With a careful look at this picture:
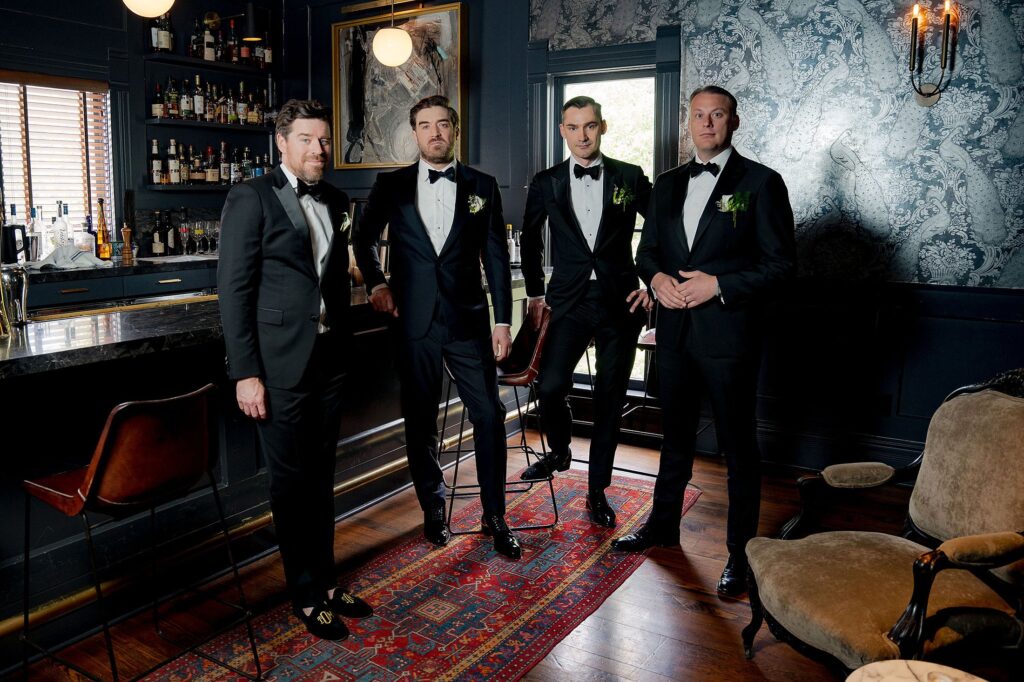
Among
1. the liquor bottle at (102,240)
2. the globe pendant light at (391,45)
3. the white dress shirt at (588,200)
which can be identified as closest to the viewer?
the white dress shirt at (588,200)

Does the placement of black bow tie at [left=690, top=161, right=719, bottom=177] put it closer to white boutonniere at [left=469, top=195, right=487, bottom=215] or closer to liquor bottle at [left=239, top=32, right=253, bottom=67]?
white boutonniere at [left=469, top=195, right=487, bottom=215]

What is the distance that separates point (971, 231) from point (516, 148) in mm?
2967

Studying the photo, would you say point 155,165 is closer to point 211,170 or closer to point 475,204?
point 211,170

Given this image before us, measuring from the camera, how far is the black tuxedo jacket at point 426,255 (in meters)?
3.31

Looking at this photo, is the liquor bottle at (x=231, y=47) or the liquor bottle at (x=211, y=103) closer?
the liquor bottle at (x=211, y=103)

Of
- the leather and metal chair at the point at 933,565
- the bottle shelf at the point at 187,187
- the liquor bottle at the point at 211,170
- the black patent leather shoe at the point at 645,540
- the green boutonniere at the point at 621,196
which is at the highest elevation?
the liquor bottle at the point at 211,170

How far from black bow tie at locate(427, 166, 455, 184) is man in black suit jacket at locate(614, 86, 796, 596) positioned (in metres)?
0.83

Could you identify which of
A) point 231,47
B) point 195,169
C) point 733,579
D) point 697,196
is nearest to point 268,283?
point 697,196

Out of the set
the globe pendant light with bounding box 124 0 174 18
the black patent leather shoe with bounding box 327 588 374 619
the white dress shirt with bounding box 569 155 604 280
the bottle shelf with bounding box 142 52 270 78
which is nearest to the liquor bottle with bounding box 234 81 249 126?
the bottle shelf with bounding box 142 52 270 78

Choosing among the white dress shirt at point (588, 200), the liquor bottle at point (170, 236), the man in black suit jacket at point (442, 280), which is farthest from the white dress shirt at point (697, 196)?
the liquor bottle at point (170, 236)

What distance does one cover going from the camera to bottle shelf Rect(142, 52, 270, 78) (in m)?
5.99

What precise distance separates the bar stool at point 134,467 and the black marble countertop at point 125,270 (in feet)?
9.90

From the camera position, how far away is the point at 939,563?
1.95 meters

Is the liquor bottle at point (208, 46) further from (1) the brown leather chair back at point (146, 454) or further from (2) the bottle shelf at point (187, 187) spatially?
(1) the brown leather chair back at point (146, 454)
